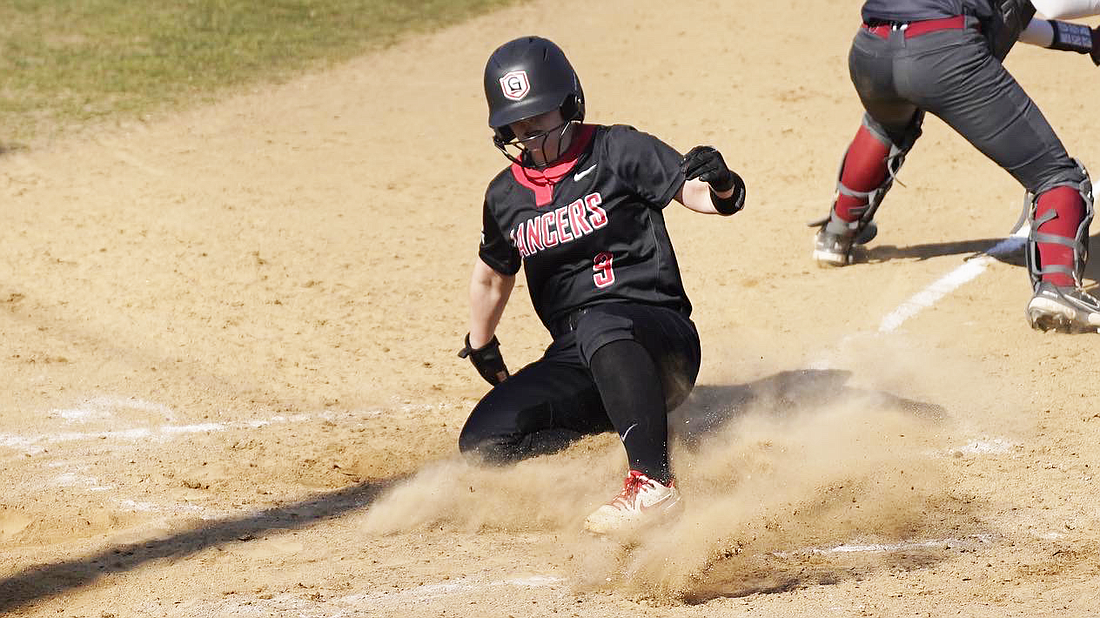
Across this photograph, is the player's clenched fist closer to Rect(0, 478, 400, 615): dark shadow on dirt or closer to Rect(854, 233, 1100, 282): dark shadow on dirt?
Rect(0, 478, 400, 615): dark shadow on dirt

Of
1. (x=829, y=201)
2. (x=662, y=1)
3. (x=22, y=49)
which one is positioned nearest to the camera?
(x=829, y=201)

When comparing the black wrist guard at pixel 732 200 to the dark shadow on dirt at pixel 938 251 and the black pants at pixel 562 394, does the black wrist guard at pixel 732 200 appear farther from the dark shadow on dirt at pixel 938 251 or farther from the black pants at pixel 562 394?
the dark shadow on dirt at pixel 938 251

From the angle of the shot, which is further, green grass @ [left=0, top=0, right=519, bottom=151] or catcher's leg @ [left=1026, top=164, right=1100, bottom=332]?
green grass @ [left=0, top=0, right=519, bottom=151]

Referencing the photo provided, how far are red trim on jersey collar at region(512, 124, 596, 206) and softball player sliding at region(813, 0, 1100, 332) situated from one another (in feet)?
6.50

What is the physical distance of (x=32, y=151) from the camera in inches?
359

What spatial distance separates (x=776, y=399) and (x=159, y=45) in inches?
313

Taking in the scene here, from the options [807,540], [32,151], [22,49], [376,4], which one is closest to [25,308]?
[32,151]

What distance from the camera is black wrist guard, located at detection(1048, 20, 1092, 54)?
6711 millimetres

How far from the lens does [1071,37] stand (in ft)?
22.0

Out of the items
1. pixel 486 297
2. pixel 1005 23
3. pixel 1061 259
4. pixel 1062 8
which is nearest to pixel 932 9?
pixel 1005 23

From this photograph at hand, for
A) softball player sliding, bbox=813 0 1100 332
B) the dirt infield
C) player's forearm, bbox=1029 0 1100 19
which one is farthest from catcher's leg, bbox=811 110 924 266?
player's forearm, bbox=1029 0 1100 19

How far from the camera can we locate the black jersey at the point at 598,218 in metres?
4.77

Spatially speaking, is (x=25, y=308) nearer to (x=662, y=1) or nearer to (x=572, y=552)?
(x=572, y=552)

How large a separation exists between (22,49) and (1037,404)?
9086 millimetres
